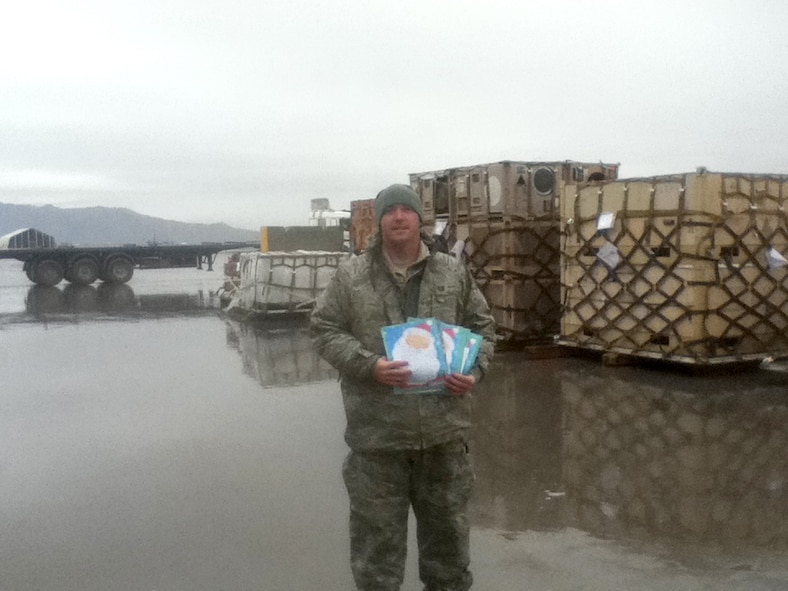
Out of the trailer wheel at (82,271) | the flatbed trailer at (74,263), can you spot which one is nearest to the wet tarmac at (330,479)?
the trailer wheel at (82,271)

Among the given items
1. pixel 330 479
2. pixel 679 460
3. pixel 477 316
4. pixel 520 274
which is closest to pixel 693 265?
pixel 520 274

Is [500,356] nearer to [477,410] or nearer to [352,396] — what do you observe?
[477,410]

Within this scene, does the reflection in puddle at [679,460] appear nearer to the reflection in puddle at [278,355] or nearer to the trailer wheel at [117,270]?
the reflection in puddle at [278,355]

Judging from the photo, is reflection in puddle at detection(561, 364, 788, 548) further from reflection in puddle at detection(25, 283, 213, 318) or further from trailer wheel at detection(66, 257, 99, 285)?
trailer wheel at detection(66, 257, 99, 285)

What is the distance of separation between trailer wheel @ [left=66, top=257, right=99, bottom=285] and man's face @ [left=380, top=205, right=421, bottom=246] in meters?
29.9

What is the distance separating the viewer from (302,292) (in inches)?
659

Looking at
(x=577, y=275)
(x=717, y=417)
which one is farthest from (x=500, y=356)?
(x=717, y=417)

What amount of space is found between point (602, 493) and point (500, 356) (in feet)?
18.9

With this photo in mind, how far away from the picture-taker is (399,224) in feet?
10.7

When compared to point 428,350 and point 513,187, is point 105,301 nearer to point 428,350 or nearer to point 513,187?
point 513,187

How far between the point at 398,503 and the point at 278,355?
8.76 m

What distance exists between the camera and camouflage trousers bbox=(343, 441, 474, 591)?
10.9ft

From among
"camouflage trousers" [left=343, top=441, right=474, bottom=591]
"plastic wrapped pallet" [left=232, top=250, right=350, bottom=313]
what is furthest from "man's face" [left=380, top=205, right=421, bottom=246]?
"plastic wrapped pallet" [left=232, top=250, right=350, bottom=313]

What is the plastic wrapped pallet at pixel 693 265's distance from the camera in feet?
29.0
